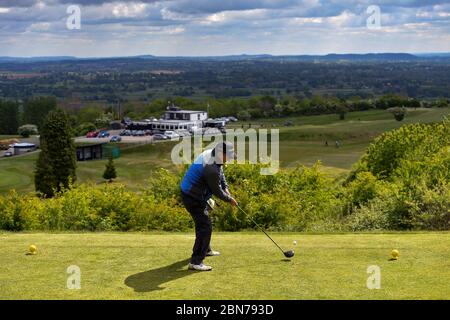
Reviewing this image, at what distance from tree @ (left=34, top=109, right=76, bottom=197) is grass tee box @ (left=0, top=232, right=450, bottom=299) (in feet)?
174

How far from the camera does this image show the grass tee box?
10.5m

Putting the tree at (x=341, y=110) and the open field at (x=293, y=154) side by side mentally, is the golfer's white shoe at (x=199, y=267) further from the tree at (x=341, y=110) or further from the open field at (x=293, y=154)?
the tree at (x=341, y=110)

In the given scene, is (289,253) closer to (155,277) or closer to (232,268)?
(232,268)

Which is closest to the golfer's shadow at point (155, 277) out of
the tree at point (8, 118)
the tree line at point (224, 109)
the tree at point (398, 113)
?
the tree at point (398, 113)

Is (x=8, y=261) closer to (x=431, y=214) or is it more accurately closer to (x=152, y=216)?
(x=152, y=216)

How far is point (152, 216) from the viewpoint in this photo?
904 inches

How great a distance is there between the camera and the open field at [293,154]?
250 feet

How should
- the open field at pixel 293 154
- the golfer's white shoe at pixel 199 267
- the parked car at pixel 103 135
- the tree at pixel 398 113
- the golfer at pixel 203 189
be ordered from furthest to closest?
the parked car at pixel 103 135, the tree at pixel 398 113, the open field at pixel 293 154, the golfer's white shoe at pixel 199 267, the golfer at pixel 203 189

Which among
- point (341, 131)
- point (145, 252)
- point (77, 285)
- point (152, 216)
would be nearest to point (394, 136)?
point (152, 216)

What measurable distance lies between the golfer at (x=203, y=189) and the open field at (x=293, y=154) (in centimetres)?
5406

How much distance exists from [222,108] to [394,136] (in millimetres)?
143559

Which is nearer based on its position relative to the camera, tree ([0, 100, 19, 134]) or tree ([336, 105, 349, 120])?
tree ([336, 105, 349, 120])

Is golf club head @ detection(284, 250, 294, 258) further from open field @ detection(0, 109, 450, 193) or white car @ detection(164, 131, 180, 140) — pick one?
white car @ detection(164, 131, 180, 140)

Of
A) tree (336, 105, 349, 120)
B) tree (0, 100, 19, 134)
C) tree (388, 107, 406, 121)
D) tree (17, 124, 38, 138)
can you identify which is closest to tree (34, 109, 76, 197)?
tree (17, 124, 38, 138)
